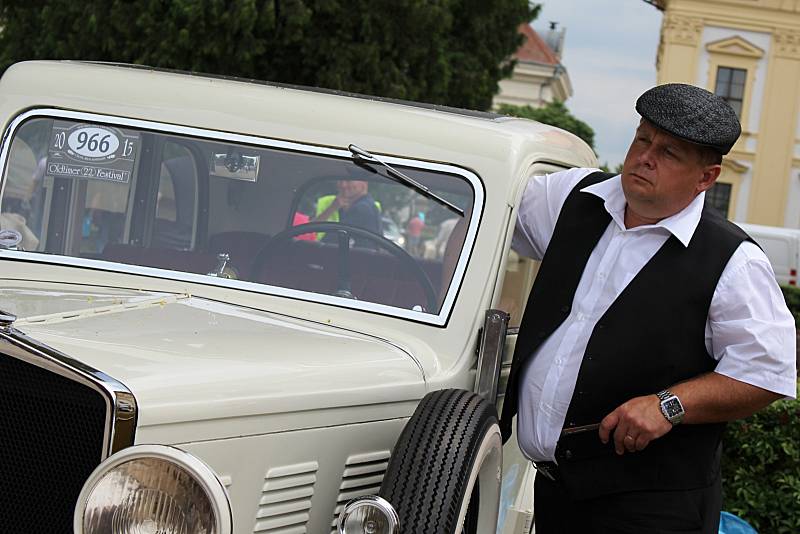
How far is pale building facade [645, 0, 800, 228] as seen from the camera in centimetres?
4300

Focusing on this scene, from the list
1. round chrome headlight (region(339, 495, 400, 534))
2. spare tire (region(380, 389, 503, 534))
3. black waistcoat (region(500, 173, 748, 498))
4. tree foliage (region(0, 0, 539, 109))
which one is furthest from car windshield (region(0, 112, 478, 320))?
tree foliage (region(0, 0, 539, 109))

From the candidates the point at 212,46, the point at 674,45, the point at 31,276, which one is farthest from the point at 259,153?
the point at 674,45

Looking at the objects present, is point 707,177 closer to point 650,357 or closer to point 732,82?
point 650,357

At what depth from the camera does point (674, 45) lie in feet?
142

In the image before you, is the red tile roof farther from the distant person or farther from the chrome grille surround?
the chrome grille surround

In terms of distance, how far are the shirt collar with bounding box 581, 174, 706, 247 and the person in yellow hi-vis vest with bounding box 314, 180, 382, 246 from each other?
2.16 feet

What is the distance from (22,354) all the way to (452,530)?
3.23 feet

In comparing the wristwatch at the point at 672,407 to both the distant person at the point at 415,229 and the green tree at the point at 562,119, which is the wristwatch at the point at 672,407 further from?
the green tree at the point at 562,119

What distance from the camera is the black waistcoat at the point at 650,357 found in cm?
321

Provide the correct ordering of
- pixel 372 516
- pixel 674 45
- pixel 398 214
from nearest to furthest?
pixel 372 516, pixel 398 214, pixel 674 45

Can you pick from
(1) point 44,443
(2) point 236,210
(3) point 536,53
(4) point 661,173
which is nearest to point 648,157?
(4) point 661,173

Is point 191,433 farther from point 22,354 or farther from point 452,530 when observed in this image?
point 452,530

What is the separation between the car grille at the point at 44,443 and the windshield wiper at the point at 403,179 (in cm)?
146

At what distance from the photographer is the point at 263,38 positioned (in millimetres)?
13680
